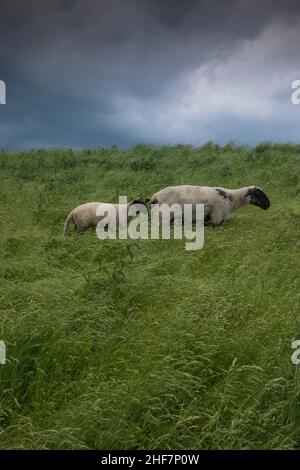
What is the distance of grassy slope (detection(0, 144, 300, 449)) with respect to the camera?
3305mm

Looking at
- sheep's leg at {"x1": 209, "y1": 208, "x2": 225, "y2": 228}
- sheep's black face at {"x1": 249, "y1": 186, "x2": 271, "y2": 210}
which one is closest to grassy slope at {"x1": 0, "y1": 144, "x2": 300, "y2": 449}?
sheep's leg at {"x1": 209, "y1": 208, "x2": 225, "y2": 228}

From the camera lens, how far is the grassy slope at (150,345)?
330cm

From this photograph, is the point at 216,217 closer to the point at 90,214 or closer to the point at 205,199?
the point at 205,199

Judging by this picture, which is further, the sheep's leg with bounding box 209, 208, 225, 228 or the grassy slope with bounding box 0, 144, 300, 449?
the sheep's leg with bounding box 209, 208, 225, 228

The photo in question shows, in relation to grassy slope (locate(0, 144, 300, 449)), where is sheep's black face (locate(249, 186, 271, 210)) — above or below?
above

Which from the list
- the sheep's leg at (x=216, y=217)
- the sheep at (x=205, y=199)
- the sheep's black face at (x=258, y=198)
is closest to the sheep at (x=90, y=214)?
the sheep at (x=205, y=199)

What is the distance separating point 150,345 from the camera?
14.0 feet

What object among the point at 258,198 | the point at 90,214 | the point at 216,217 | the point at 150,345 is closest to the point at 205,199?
the point at 216,217

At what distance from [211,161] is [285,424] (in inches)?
654

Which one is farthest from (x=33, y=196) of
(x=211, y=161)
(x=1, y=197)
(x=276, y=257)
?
(x=276, y=257)

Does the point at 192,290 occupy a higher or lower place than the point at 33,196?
lower

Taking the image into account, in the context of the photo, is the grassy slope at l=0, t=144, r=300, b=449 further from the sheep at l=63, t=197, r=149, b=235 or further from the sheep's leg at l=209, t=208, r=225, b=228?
the sheep's leg at l=209, t=208, r=225, b=228

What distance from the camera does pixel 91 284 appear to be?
553cm
